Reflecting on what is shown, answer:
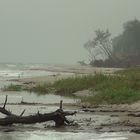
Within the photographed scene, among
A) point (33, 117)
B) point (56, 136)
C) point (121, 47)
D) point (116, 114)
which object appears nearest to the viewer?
point (56, 136)

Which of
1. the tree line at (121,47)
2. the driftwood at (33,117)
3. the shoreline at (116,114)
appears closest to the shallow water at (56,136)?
the driftwood at (33,117)

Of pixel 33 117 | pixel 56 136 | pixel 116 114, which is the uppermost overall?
pixel 33 117

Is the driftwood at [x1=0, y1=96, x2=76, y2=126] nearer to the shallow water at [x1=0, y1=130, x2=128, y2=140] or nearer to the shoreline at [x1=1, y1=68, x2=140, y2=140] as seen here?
the shallow water at [x1=0, y1=130, x2=128, y2=140]

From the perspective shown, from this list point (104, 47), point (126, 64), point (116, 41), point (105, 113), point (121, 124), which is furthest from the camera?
point (116, 41)

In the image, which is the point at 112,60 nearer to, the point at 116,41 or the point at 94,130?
the point at 116,41

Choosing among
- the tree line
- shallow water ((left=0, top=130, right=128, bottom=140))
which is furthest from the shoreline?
the tree line

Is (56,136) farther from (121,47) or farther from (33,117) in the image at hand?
(121,47)

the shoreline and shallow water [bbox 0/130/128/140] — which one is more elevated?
the shoreline

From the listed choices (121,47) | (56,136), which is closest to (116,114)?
(56,136)

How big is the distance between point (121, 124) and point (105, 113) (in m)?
3.17

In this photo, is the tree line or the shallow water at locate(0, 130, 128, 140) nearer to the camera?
the shallow water at locate(0, 130, 128, 140)

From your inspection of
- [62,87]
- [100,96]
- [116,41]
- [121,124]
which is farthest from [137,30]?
[121,124]

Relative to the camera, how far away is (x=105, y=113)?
19.2 m

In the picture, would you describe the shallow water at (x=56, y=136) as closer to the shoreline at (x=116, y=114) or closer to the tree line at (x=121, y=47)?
the shoreline at (x=116, y=114)
